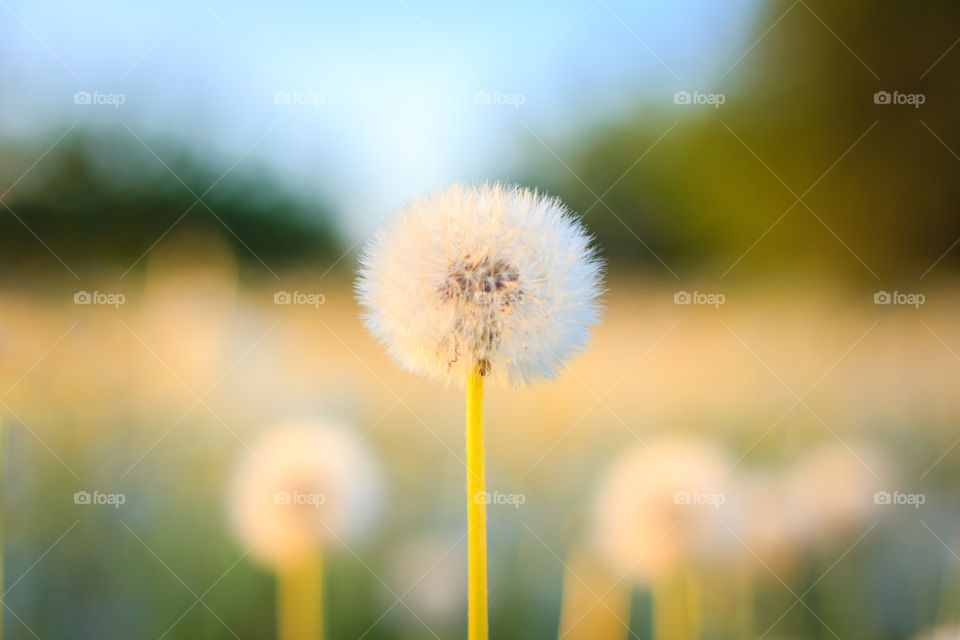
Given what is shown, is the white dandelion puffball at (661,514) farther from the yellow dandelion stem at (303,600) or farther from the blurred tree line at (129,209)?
the blurred tree line at (129,209)

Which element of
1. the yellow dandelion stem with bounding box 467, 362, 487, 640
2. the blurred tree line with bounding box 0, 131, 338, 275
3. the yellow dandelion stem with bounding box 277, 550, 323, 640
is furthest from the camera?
→ the blurred tree line with bounding box 0, 131, 338, 275

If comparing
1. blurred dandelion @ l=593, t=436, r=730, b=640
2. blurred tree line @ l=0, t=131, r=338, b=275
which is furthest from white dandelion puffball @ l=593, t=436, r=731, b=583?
blurred tree line @ l=0, t=131, r=338, b=275

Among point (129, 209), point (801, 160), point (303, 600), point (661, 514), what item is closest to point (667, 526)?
point (661, 514)

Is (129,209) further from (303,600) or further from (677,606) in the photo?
(677,606)

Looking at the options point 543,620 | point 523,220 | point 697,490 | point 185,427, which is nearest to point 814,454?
point 697,490

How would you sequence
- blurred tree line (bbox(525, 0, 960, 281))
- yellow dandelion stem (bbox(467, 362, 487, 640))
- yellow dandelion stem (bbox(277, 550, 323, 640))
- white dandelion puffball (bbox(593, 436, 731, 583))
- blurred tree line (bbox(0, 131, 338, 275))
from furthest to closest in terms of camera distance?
blurred tree line (bbox(0, 131, 338, 275)), blurred tree line (bbox(525, 0, 960, 281)), white dandelion puffball (bbox(593, 436, 731, 583)), yellow dandelion stem (bbox(277, 550, 323, 640)), yellow dandelion stem (bbox(467, 362, 487, 640))

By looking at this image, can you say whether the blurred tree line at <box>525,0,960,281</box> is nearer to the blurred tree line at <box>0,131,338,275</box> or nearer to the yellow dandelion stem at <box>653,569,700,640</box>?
the blurred tree line at <box>0,131,338,275</box>

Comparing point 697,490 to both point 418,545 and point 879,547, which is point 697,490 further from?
point 879,547
